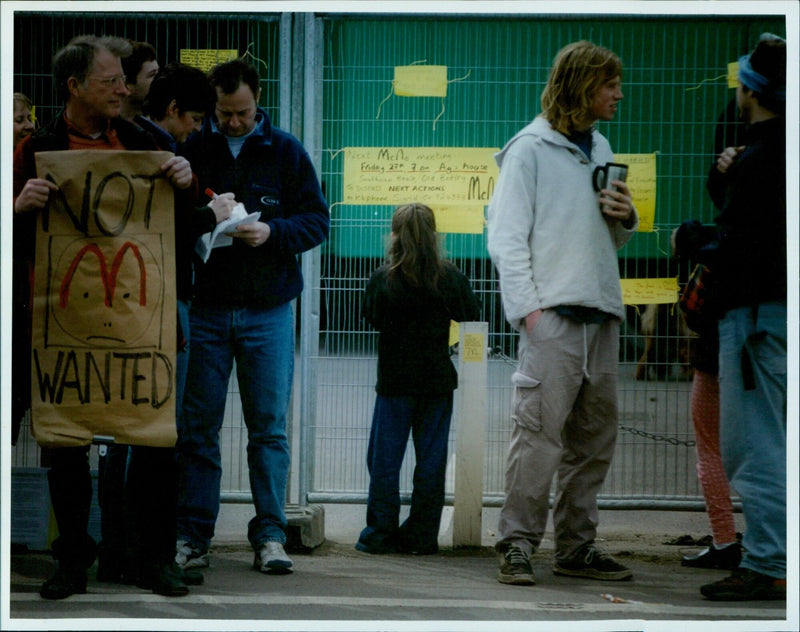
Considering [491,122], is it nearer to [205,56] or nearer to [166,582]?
[205,56]

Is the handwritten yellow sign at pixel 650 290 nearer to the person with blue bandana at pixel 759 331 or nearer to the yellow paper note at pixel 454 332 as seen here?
the yellow paper note at pixel 454 332

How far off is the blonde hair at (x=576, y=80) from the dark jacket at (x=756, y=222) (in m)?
Result: 0.66

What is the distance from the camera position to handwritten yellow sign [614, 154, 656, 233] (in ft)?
19.8

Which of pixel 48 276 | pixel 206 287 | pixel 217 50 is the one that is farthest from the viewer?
pixel 217 50

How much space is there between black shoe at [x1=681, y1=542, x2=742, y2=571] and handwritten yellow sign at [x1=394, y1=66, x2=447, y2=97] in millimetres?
2485

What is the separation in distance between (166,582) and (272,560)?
59cm

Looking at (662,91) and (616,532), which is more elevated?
(662,91)

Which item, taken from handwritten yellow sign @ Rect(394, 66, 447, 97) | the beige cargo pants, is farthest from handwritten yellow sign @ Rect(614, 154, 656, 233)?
the beige cargo pants

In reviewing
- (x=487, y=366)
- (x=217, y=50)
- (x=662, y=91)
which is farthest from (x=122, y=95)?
(x=662, y=91)

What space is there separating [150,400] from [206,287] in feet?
2.57

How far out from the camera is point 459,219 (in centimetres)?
601

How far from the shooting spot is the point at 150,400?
4461 mm

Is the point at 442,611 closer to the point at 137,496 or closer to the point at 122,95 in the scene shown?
the point at 137,496

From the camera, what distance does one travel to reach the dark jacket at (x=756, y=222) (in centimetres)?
450
